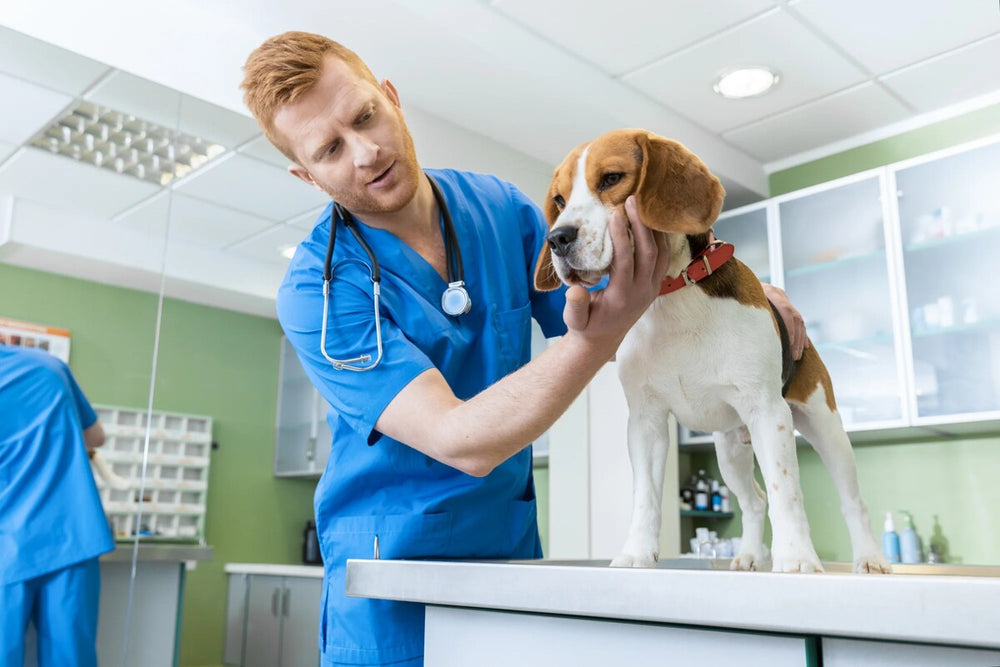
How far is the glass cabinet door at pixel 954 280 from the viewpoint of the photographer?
303 centimetres

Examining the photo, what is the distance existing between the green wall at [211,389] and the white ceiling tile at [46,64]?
597 mm

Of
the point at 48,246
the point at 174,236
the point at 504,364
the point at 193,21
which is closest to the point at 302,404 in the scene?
the point at 174,236

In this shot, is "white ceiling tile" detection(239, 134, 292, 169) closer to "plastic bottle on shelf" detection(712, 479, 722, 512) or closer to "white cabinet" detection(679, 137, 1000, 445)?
"white cabinet" detection(679, 137, 1000, 445)

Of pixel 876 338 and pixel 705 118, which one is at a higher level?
pixel 705 118

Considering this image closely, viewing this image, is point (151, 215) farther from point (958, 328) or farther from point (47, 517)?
point (958, 328)

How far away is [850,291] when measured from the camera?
339cm

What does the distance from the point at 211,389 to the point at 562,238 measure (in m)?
2.15

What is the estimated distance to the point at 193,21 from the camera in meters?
2.62

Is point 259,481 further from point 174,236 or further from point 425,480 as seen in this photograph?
point 425,480

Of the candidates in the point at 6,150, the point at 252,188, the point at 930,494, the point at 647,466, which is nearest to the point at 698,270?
the point at 647,466

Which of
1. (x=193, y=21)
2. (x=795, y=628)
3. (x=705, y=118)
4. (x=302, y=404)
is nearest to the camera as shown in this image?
(x=795, y=628)

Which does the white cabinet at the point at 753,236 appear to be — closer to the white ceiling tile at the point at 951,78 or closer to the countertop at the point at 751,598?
the white ceiling tile at the point at 951,78

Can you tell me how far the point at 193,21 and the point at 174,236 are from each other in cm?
67

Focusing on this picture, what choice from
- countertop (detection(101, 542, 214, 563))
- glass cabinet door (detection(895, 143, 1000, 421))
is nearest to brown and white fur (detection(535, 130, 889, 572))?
countertop (detection(101, 542, 214, 563))
